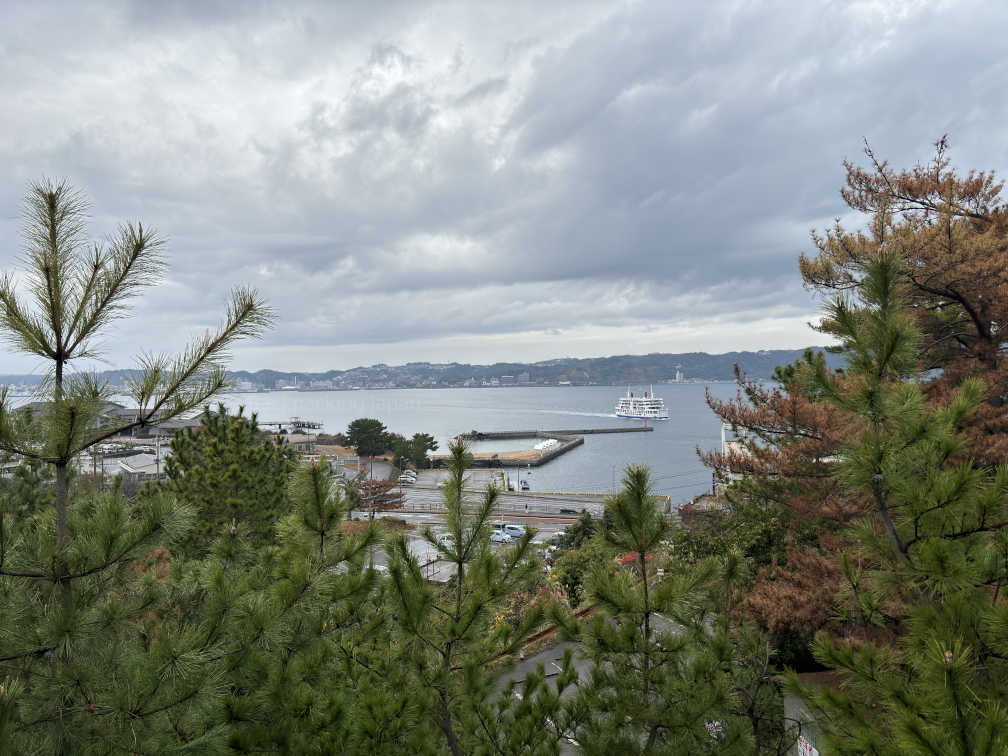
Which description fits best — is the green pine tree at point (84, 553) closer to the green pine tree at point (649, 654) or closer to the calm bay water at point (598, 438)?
the calm bay water at point (598, 438)

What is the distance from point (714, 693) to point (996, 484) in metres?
1.63

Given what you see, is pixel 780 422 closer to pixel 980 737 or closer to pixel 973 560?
pixel 973 560

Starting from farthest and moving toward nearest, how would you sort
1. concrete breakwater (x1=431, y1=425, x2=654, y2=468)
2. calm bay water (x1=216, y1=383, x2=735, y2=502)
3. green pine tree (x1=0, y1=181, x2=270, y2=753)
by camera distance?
concrete breakwater (x1=431, y1=425, x2=654, y2=468) < calm bay water (x1=216, y1=383, x2=735, y2=502) < green pine tree (x1=0, y1=181, x2=270, y2=753)

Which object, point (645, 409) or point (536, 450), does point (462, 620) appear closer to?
point (536, 450)

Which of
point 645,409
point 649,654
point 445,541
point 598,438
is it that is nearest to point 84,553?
point 445,541

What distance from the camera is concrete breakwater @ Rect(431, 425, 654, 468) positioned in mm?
52469

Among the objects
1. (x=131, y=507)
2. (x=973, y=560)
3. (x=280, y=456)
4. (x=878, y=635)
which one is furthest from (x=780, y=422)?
(x=280, y=456)

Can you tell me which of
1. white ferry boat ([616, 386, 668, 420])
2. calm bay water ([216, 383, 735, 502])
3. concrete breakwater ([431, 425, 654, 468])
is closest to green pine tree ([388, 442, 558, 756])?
calm bay water ([216, 383, 735, 502])

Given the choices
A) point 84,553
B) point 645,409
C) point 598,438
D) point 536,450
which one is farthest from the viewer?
point 645,409

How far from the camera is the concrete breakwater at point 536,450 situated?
2066 inches

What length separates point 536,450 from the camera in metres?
58.5

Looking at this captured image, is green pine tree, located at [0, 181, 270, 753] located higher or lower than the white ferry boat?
higher

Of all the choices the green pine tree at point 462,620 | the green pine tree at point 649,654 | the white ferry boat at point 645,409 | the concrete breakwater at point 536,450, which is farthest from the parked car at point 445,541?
the white ferry boat at point 645,409

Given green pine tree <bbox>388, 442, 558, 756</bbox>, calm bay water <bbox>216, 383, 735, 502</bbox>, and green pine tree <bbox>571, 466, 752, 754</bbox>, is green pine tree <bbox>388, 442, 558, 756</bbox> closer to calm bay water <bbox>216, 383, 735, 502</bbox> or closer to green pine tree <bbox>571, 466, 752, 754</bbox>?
green pine tree <bbox>571, 466, 752, 754</bbox>
